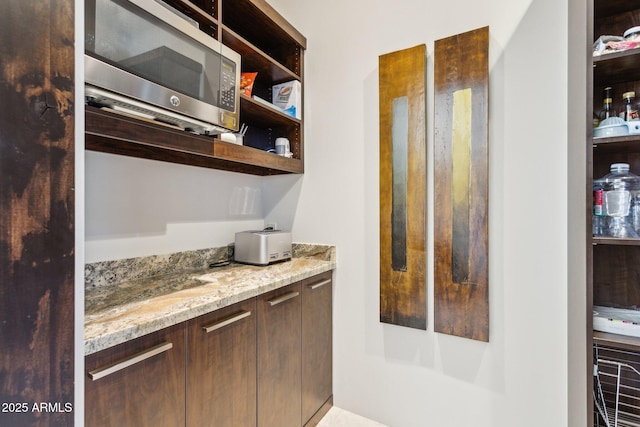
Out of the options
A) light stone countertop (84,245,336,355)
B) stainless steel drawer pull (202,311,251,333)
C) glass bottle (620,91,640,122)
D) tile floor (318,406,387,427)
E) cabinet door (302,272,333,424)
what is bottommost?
tile floor (318,406,387,427)

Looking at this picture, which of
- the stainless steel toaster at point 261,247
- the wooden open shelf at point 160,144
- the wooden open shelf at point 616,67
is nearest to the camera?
the wooden open shelf at point 160,144

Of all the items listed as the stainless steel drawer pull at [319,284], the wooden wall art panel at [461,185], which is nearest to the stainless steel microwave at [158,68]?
the stainless steel drawer pull at [319,284]

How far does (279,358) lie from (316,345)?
0.36m

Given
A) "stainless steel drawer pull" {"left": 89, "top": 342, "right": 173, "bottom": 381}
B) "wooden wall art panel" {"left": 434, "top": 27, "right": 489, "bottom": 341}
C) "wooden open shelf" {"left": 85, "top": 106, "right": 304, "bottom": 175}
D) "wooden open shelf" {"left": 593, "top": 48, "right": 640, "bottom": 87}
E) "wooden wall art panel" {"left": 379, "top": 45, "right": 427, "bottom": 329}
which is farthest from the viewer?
"wooden wall art panel" {"left": 379, "top": 45, "right": 427, "bottom": 329}

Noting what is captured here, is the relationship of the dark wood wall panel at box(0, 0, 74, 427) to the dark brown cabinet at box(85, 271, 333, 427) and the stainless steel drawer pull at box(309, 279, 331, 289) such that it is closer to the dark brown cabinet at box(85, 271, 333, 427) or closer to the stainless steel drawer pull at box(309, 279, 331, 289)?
the dark brown cabinet at box(85, 271, 333, 427)

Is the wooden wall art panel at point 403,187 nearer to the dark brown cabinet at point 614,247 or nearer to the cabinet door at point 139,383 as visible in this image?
the dark brown cabinet at point 614,247

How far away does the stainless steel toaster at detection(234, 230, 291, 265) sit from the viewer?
1.73 metres

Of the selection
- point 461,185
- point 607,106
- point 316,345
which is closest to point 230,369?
point 316,345

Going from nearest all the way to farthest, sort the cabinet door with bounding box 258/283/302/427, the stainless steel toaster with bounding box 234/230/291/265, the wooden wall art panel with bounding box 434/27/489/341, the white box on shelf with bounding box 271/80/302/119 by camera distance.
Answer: the cabinet door with bounding box 258/283/302/427 < the wooden wall art panel with bounding box 434/27/489/341 < the stainless steel toaster with bounding box 234/230/291/265 < the white box on shelf with bounding box 271/80/302/119

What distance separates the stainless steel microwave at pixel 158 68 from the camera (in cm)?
88

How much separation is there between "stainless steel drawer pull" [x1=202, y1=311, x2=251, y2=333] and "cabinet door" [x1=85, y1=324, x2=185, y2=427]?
0.10 m

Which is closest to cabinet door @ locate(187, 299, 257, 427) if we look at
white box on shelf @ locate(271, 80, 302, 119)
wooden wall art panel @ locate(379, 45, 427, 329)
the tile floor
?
the tile floor

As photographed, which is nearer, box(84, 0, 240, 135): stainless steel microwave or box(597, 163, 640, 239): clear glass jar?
box(84, 0, 240, 135): stainless steel microwave

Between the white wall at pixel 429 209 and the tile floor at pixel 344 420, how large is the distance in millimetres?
44
